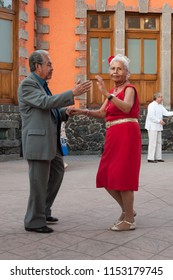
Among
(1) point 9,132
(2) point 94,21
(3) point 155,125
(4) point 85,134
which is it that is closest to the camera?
(3) point 155,125

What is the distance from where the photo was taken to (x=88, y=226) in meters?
4.70

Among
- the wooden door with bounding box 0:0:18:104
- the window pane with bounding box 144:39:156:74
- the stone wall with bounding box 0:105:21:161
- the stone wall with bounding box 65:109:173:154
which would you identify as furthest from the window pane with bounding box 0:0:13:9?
the window pane with bounding box 144:39:156:74

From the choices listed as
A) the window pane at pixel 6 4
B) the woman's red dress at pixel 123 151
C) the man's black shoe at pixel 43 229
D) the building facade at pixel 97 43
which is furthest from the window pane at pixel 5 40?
the man's black shoe at pixel 43 229

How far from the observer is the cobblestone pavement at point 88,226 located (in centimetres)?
372

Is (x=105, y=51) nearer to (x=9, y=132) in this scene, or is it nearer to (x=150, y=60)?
(x=150, y=60)

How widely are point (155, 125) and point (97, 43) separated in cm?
401

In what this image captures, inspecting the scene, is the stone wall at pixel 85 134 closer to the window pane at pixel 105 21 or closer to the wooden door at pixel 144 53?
the wooden door at pixel 144 53

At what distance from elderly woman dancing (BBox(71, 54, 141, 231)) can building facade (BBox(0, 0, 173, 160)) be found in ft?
27.6

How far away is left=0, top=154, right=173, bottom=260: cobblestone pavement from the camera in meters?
3.72

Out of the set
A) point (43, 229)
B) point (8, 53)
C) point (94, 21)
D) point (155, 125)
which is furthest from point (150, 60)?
point (43, 229)

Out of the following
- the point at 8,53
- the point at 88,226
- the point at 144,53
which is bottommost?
the point at 88,226

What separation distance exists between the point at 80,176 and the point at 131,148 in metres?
4.40

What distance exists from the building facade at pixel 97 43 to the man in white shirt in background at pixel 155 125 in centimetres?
244

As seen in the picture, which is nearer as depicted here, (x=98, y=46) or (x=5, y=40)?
(x=5, y=40)
